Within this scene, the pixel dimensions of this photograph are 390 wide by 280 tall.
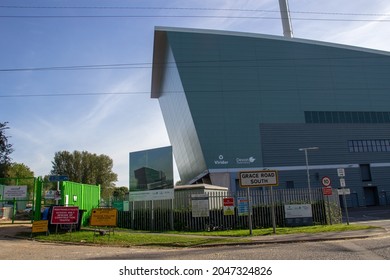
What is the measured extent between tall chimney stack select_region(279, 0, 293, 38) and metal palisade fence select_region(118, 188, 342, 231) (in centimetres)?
5229

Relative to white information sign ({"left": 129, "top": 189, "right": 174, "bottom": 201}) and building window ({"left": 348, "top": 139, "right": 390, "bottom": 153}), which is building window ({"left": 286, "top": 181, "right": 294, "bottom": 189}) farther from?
white information sign ({"left": 129, "top": 189, "right": 174, "bottom": 201})

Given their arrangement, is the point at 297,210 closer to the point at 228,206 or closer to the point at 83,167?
the point at 228,206

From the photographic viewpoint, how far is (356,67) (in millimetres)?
67125

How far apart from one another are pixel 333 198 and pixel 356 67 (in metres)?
51.8

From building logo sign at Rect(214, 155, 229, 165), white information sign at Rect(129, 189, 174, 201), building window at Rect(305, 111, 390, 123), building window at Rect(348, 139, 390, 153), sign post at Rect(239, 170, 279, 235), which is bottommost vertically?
white information sign at Rect(129, 189, 174, 201)

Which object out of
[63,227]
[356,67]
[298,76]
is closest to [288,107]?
[298,76]

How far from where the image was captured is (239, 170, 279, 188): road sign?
724 inches

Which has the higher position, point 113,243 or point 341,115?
point 341,115

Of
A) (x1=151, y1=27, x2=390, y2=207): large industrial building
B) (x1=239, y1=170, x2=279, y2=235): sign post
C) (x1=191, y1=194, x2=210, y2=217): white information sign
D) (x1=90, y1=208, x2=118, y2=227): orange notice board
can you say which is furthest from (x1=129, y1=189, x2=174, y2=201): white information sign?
(x1=151, y1=27, x2=390, y2=207): large industrial building

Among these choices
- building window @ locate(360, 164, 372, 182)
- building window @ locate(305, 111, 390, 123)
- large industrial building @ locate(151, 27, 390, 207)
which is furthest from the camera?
building window @ locate(305, 111, 390, 123)

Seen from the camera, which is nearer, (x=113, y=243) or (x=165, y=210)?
(x=113, y=243)

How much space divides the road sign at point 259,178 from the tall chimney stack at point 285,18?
182 ft
